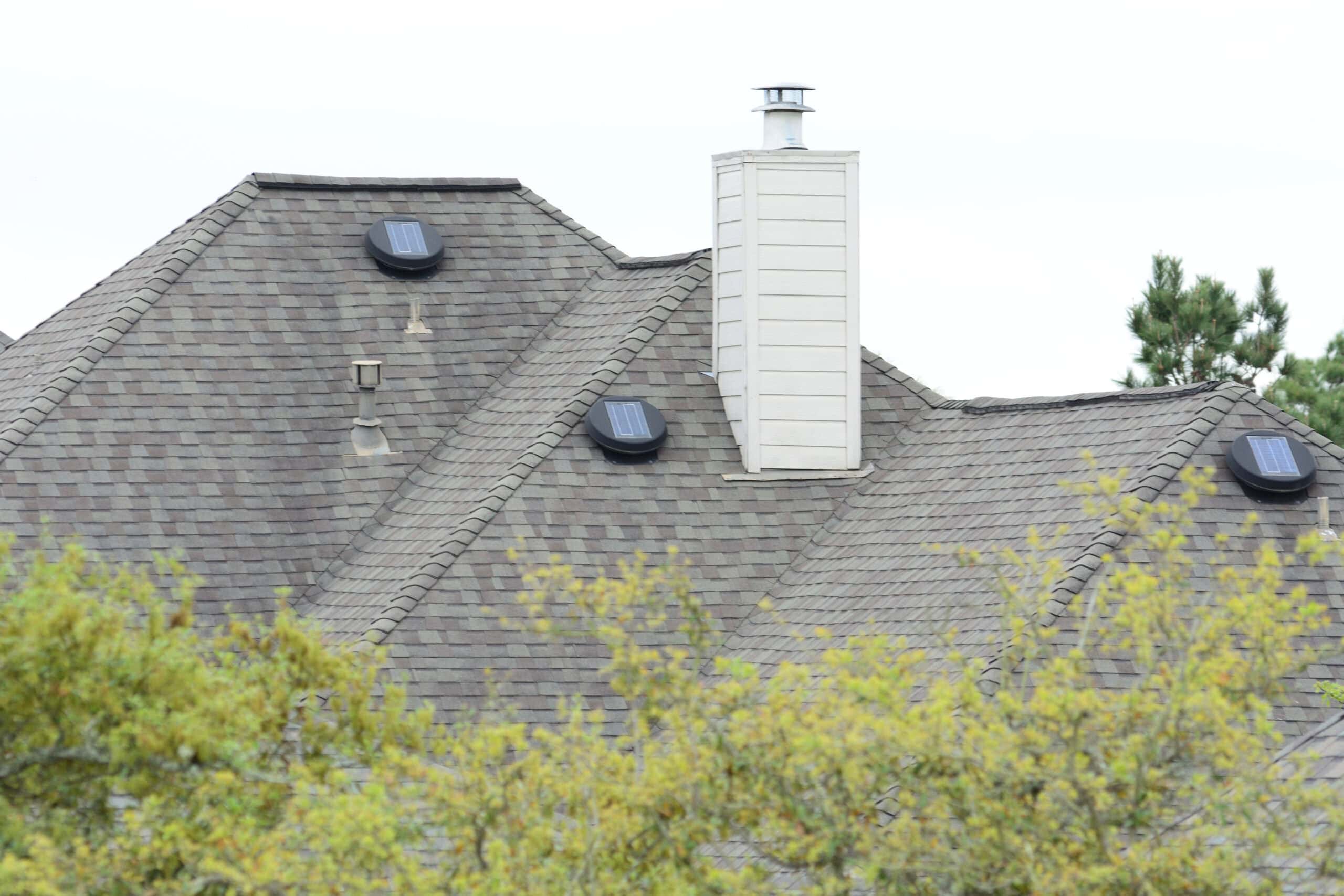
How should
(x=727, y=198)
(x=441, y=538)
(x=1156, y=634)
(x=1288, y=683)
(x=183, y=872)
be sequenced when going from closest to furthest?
(x=183, y=872), (x=1156, y=634), (x=1288, y=683), (x=441, y=538), (x=727, y=198)

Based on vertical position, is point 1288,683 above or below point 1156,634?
below

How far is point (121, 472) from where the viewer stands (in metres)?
20.9

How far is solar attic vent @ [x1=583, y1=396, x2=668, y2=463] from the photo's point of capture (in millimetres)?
20859

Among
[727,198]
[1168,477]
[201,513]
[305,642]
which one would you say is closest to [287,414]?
[201,513]

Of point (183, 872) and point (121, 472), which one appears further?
point (121, 472)

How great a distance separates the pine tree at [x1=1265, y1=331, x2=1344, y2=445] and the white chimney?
14529mm

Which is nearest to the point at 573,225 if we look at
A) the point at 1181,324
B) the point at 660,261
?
the point at 660,261

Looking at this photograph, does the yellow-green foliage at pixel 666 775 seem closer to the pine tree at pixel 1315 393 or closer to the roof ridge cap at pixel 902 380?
the roof ridge cap at pixel 902 380

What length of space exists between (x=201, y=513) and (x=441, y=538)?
221 cm

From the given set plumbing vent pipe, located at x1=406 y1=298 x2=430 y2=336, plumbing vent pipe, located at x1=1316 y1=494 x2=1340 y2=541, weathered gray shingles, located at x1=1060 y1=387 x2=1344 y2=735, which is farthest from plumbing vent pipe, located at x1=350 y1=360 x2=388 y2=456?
plumbing vent pipe, located at x1=1316 y1=494 x2=1340 y2=541

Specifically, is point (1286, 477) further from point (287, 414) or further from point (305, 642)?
point (305, 642)

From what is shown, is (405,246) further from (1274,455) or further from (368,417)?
(1274,455)

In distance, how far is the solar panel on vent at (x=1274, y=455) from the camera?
19.1m

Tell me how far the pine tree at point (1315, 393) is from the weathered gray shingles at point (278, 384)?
14468 mm
